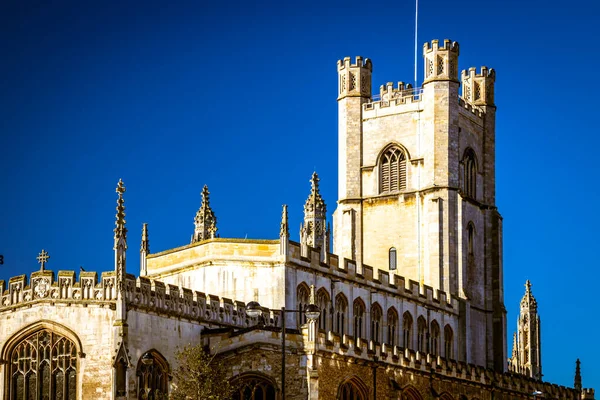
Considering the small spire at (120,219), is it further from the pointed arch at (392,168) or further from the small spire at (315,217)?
the pointed arch at (392,168)

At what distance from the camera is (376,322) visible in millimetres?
82625

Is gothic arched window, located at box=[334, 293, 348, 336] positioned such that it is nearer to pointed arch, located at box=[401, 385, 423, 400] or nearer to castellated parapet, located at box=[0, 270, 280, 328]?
pointed arch, located at box=[401, 385, 423, 400]

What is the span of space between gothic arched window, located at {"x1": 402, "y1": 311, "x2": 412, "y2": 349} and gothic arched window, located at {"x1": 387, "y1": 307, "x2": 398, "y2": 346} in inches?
32.3

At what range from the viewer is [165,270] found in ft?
243

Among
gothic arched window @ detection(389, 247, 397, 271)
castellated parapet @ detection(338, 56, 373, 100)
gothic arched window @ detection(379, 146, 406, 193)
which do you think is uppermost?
castellated parapet @ detection(338, 56, 373, 100)

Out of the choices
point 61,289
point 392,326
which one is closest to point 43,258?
point 61,289

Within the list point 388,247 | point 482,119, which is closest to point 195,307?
point 388,247

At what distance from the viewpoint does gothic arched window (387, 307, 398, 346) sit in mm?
83938

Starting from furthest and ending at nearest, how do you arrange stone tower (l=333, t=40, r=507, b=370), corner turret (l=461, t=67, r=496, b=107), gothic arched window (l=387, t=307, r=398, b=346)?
corner turret (l=461, t=67, r=496, b=107) → stone tower (l=333, t=40, r=507, b=370) → gothic arched window (l=387, t=307, r=398, b=346)

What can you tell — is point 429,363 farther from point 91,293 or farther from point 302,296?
point 91,293

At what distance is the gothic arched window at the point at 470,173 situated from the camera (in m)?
96.4

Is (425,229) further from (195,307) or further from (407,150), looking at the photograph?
(195,307)

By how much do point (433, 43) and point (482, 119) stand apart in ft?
26.7

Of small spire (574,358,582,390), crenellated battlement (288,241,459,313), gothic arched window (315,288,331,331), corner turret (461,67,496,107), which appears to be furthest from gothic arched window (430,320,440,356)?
corner turret (461,67,496,107)
